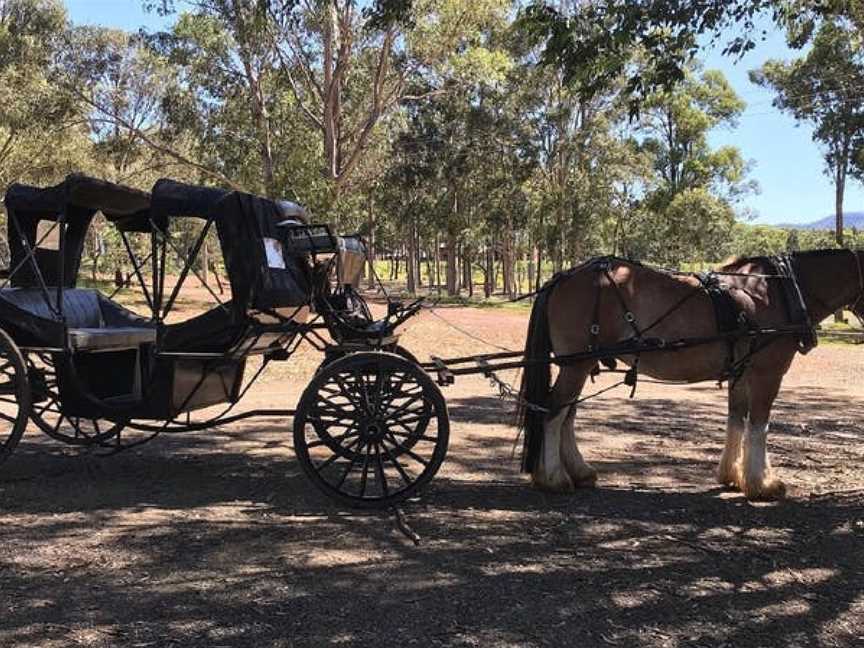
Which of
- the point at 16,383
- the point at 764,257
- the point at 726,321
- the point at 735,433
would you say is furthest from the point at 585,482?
the point at 16,383

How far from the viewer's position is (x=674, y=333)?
5754 mm

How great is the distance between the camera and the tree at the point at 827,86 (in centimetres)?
2167

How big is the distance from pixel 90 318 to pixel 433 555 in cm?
428

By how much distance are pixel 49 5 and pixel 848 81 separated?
27.1m

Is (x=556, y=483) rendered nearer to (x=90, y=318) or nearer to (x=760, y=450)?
(x=760, y=450)

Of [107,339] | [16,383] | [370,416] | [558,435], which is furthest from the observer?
[107,339]

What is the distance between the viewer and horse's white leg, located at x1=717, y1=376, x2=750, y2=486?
6.01 metres

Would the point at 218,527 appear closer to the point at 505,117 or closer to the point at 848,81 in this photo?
the point at 848,81

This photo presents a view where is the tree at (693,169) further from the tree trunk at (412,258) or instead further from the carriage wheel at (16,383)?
the carriage wheel at (16,383)

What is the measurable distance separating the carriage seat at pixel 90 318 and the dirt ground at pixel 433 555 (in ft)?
3.47

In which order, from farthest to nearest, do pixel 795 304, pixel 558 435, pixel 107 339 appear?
pixel 107 339 < pixel 558 435 < pixel 795 304

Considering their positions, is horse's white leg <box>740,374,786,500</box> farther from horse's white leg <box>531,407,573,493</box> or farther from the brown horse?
horse's white leg <box>531,407,573,493</box>

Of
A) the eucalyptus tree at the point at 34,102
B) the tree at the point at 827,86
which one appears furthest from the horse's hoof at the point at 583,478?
the eucalyptus tree at the point at 34,102

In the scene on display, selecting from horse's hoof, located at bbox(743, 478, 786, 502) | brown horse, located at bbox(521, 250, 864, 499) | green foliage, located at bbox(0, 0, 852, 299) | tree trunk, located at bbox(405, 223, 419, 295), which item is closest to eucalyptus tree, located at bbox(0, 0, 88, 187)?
green foliage, located at bbox(0, 0, 852, 299)
